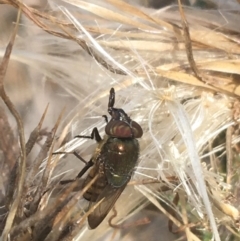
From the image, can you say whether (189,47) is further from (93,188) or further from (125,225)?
(125,225)

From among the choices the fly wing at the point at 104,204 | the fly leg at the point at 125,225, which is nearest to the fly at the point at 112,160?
the fly wing at the point at 104,204

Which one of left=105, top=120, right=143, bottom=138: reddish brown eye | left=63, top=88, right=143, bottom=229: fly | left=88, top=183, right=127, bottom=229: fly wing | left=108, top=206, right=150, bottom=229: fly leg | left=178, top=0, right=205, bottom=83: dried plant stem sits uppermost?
left=178, top=0, right=205, bottom=83: dried plant stem

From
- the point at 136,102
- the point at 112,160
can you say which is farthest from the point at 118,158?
the point at 136,102

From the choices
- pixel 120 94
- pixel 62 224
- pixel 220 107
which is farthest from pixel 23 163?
pixel 220 107

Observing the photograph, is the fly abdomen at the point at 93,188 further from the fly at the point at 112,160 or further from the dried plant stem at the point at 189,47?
the dried plant stem at the point at 189,47

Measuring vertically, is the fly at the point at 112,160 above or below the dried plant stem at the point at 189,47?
below

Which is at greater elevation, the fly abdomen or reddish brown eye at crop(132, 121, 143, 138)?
reddish brown eye at crop(132, 121, 143, 138)

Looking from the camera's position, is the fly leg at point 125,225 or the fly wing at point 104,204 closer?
the fly wing at point 104,204

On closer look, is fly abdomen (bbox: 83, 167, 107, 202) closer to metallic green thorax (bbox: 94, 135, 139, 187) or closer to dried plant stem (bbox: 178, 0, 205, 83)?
metallic green thorax (bbox: 94, 135, 139, 187)

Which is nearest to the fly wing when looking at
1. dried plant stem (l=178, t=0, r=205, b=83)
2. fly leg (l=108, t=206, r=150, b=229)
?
fly leg (l=108, t=206, r=150, b=229)
